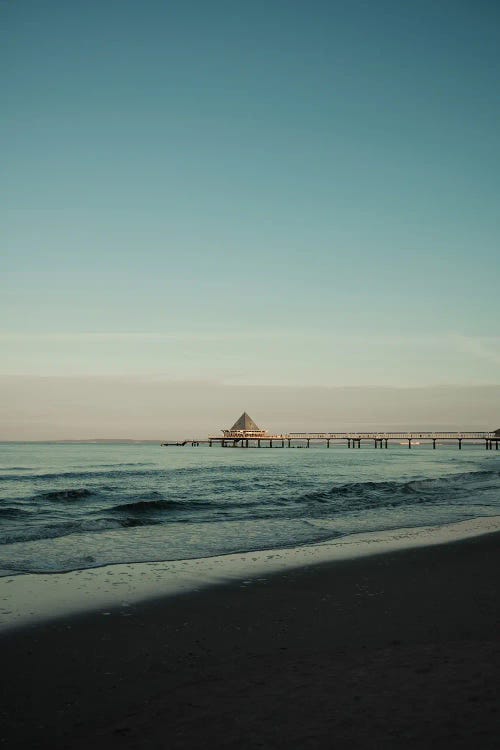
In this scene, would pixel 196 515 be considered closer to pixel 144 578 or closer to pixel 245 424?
pixel 144 578

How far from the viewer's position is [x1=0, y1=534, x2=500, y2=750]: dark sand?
144 inches

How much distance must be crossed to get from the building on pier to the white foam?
417ft

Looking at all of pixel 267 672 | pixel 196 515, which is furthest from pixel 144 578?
pixel 196 515

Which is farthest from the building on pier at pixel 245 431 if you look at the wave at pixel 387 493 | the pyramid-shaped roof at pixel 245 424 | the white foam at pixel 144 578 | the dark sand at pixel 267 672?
the dark sand at pixel 267 672

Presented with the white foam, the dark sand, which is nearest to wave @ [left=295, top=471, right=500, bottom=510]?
the white foam

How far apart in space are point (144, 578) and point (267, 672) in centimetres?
459

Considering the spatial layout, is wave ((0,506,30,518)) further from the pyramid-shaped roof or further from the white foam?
the pyramid-shaped roof

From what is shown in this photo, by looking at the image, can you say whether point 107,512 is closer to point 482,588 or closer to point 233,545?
point 233,545

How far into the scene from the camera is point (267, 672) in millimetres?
4742

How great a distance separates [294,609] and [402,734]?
3.50m

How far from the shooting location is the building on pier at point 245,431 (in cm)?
14184

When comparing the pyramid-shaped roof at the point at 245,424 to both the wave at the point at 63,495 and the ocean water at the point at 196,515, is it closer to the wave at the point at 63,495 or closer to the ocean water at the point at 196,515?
the ocean water at the point at 196,515

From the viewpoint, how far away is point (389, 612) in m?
6.71

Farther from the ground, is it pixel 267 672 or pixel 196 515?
pixel 267 672
